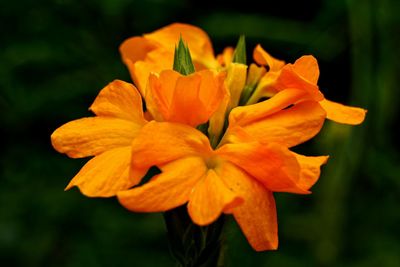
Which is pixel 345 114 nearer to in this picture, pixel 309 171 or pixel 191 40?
pixel 309 171

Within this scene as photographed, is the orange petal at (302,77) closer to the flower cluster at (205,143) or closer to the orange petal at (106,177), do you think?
the flower cluster at (205,143)

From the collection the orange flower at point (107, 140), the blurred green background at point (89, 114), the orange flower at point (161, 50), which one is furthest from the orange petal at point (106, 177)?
the blurred green background at point (89, 114)

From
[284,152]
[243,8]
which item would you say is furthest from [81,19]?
[284,152]

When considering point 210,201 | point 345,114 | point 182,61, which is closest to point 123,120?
point 182,61

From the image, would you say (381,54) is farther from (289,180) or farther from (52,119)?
(289,180)

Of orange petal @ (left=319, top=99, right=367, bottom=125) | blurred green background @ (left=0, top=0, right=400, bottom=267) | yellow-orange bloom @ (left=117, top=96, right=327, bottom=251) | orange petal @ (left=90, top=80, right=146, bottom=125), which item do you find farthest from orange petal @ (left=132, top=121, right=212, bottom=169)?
blurred green background @ (left=0, top=0, right=400, bottom=267)

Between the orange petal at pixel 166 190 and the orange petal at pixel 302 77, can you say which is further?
the orange petal at pixel 302 77
